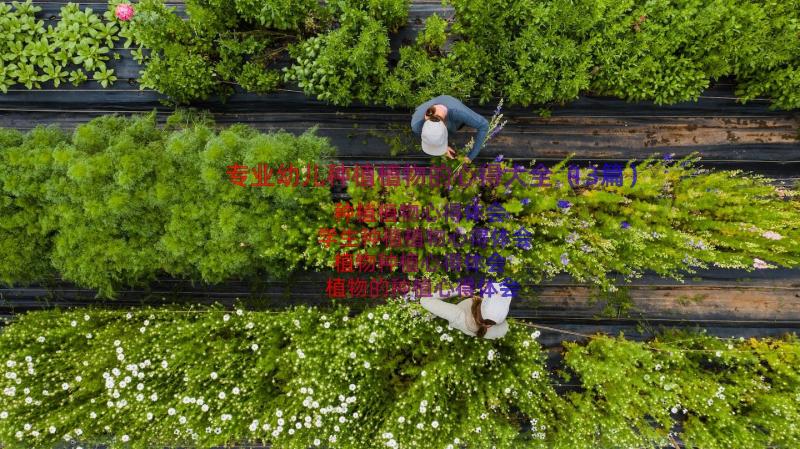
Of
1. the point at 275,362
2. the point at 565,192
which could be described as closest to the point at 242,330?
the point at 275,362

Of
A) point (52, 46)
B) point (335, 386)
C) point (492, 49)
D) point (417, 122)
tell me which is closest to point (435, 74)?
point (492, 49)

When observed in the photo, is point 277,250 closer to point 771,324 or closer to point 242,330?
point 242,330

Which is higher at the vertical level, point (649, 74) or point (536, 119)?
point (649, 74)

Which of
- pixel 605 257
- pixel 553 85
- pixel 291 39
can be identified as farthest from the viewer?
pixel 291 39

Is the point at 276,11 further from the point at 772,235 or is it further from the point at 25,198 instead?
the point at 772,235

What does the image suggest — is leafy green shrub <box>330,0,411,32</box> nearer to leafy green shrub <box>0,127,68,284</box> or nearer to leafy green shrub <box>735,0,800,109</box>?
leafy green shrub <box>0,127,68,284</box>

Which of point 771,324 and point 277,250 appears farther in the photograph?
point 771,324
